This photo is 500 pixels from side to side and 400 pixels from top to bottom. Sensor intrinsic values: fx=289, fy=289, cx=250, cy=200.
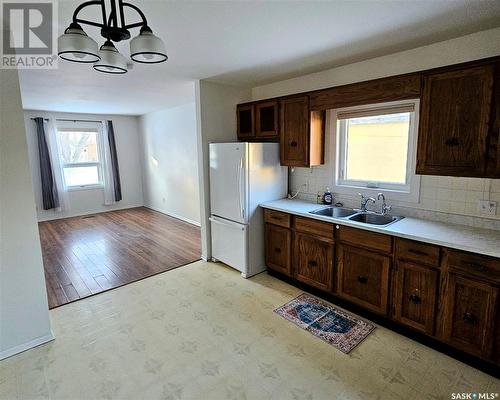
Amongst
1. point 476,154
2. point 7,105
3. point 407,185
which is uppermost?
point 7,105

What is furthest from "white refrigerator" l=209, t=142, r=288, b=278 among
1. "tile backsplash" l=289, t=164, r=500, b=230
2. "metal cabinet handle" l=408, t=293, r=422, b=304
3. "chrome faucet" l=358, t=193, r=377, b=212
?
"metal cabinet handle" l=408, t=293, r=422, b=304

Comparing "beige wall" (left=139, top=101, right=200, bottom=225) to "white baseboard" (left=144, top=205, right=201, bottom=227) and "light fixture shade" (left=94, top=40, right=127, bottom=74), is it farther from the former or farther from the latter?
"light fixture shade" (left=94, top=40, right=127, bottom=74)

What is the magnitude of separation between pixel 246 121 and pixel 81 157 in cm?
483

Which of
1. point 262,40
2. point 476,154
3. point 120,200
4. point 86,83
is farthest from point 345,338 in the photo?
point 120,200

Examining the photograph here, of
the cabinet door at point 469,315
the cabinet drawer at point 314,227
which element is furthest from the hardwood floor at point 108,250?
the cabinet door at point 469,315

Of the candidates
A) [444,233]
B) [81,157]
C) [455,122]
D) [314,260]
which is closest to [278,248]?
[314,260]

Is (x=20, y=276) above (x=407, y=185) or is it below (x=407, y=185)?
below

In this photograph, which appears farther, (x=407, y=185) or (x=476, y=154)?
(x=407, y=185)

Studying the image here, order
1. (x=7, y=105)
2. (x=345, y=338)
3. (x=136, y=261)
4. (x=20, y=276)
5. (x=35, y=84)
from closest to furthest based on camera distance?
(x=7, y=105) < (x=20, y=276) < (x=345, y=338) < (x=35, y=84) < (x=136, y=261)

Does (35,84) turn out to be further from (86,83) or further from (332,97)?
(332,97)

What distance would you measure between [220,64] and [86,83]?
1852 mm

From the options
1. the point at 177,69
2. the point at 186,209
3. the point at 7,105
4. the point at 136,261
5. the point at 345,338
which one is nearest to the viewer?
the point at 7,105

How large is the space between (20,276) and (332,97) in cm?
308

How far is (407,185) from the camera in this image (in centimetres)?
277
